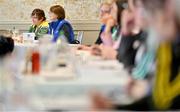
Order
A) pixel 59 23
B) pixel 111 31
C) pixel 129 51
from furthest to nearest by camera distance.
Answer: pixel 59 23 < pixel 111 31 < pixel 129 51

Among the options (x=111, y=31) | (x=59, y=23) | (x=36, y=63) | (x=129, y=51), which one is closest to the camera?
(x=36, y=63)

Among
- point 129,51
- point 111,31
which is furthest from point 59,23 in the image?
point 129,51

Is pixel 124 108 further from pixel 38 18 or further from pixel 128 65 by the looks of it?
pixel 38 18

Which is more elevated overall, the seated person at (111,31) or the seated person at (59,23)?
the seated person at (111,31)

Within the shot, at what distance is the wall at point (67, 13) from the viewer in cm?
686

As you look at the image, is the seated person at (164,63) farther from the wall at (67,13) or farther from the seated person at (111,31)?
the wall at (67,13)

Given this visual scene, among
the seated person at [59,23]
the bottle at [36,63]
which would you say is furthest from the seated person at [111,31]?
the seated person at [59,23]

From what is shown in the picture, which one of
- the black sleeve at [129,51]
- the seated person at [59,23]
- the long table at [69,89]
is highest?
the black sleeve at [129,51]

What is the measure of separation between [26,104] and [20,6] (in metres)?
5.78

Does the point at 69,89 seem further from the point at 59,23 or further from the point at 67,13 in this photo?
the point at 67,13

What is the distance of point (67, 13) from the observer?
694cm

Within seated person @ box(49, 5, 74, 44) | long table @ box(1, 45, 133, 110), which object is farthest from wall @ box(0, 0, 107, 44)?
long table @ box(1, 45, 133, 110)

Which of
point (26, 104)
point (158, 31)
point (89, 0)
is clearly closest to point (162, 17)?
point (158, 31)

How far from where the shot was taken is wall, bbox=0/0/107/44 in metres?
6.86
